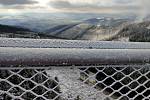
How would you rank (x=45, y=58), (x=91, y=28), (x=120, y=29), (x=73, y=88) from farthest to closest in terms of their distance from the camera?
1. (x=120, y=29)
2. (x=91, y=28)
3. (x=73, y=88)
4. (x=45, y=58)

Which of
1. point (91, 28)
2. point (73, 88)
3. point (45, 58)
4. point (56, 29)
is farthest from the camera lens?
point (91, 28)

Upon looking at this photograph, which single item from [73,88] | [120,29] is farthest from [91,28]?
[73,88]

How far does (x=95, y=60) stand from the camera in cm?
111

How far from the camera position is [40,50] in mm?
1050

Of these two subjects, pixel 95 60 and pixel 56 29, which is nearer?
pixel 95 60

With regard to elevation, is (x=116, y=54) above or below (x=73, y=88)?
above

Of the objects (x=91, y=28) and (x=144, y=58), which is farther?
(x=91, y=28)

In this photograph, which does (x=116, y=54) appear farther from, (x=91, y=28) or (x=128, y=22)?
(x=128, y=22)

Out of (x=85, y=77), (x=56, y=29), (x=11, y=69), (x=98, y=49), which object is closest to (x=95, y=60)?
(x=98, y=49)

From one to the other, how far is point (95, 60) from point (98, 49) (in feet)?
0.14

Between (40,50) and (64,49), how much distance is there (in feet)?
0.25

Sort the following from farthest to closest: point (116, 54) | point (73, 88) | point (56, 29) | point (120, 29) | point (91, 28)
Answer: point (120, 29), point (91, 28), point (56, 29), point (73, 88), point (116, 54)

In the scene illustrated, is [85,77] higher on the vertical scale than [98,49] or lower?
lower

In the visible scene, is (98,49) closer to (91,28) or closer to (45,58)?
(45,58)
